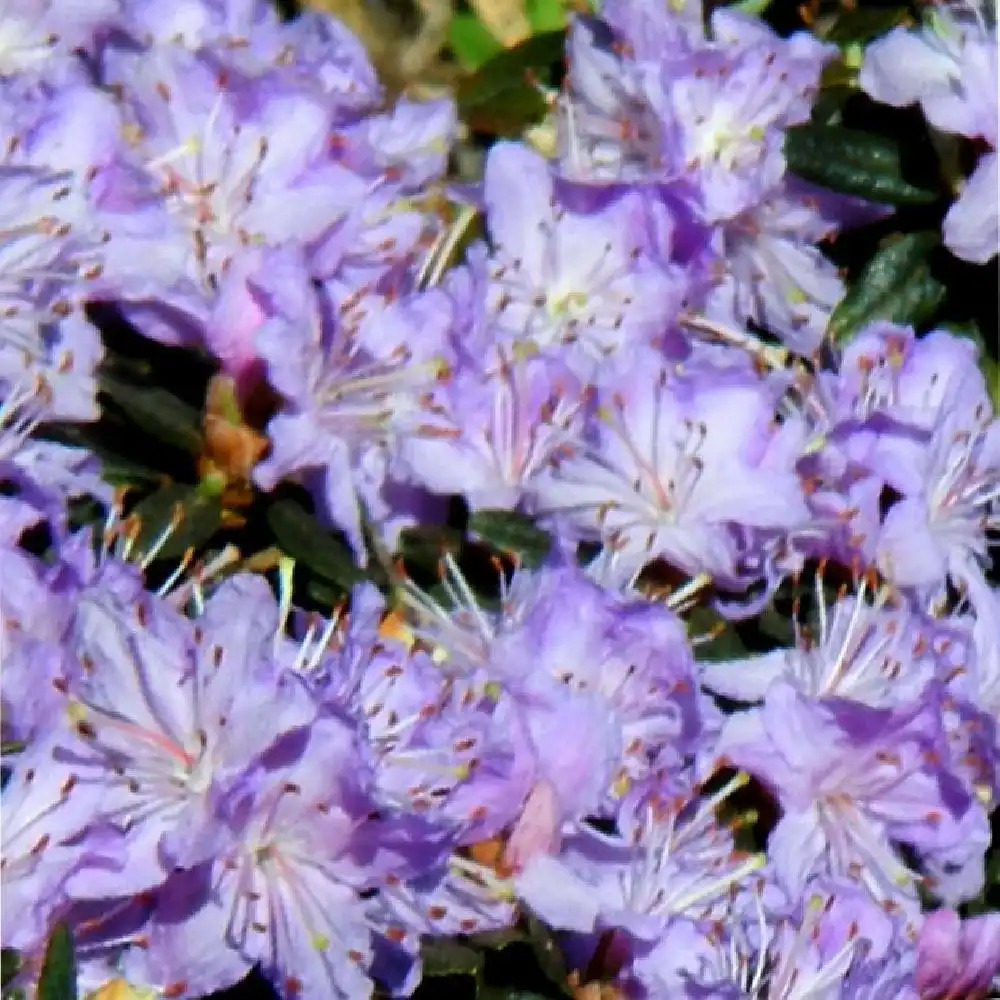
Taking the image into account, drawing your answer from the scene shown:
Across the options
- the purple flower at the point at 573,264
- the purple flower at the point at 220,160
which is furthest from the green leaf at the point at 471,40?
the purple flower at the point at 220,160

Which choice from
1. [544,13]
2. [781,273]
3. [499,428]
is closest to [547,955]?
[499,428]

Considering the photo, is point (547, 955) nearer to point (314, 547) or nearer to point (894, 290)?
point (314, 547)

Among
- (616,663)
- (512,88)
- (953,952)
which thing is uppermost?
(512,88)

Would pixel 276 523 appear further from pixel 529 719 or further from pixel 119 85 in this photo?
pixel 119 85

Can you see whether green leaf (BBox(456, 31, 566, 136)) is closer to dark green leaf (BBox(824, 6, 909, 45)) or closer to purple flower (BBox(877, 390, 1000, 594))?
dark green leaf (BBox(824, 6, 909, 45))

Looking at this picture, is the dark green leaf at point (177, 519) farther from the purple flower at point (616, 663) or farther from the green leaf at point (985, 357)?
the green leaf at point (985, 357)

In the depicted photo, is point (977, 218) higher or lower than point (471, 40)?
higher

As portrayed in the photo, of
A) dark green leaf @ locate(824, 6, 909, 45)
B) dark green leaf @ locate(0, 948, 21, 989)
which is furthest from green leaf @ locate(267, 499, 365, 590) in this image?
dark green leaf @ locate(824, 6, 909, 45)
